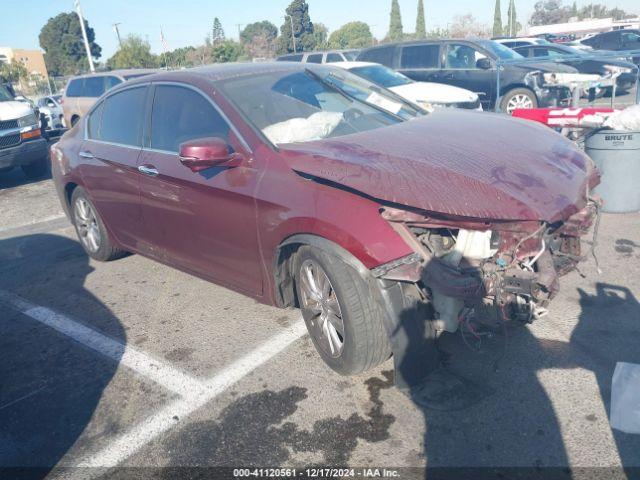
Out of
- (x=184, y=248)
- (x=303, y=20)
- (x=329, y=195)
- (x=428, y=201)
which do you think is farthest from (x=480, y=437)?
(x=303, y=20)

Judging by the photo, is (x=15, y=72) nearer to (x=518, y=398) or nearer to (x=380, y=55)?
(x=380, y=55)

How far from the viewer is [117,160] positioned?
446 centimetres

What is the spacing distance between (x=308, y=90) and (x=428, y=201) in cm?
179

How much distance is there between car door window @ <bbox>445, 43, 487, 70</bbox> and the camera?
39.6 feet

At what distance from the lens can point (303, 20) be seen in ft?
221

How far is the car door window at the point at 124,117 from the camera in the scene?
437 centimetres

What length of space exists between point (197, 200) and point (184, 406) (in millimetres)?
1360

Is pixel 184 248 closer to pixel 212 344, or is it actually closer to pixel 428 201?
pixel 212 344

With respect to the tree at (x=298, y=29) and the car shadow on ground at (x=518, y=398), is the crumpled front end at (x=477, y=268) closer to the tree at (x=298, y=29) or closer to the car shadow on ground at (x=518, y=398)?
the car shadow on ground at (x=518, y=398)

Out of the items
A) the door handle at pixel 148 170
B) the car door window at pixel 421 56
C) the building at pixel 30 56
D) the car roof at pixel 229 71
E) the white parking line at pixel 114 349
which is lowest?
the white parking line at pixel 114 349

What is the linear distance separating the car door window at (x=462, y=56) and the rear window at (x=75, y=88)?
9.19 meters

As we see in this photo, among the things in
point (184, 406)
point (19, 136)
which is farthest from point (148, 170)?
point (19, 136)

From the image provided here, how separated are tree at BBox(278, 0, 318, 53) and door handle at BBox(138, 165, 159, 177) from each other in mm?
62367

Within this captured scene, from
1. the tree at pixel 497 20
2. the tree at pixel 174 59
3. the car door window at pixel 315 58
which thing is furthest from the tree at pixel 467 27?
the car door window at pixel 315 58
